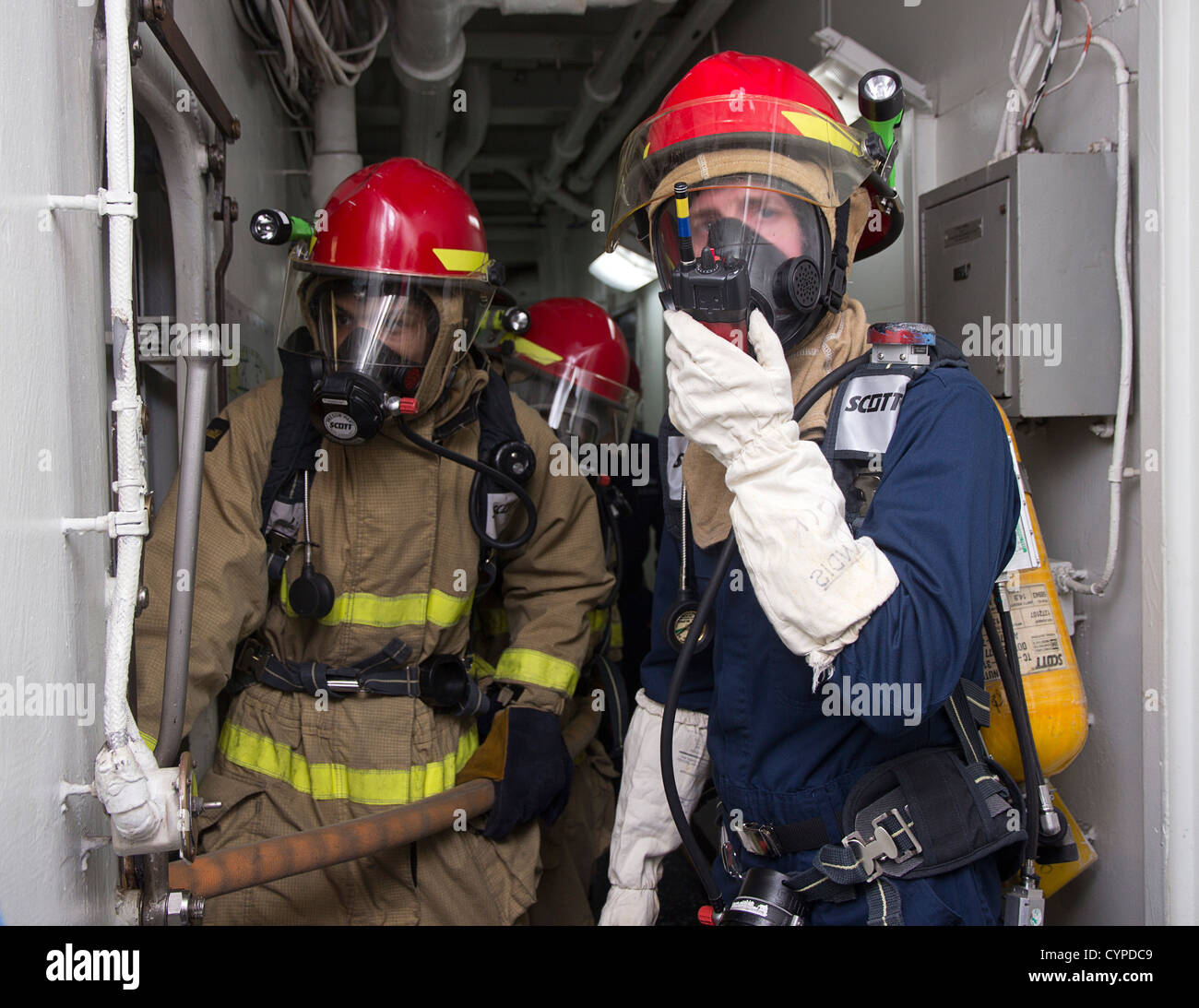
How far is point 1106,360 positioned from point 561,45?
3469 millimetres

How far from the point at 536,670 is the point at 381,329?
91 centimetres

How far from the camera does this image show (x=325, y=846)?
1.83m

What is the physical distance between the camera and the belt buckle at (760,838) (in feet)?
5.13

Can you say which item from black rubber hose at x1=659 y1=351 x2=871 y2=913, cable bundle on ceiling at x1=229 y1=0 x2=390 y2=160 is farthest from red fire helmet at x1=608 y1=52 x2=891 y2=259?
cable bundle on ceiling at x1=229 y1=0 x2=390 y2=160

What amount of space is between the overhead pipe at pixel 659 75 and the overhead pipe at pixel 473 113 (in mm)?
628

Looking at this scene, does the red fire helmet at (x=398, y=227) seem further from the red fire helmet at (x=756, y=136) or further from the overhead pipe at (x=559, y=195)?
the overhead pipe at (x=559, y=195)

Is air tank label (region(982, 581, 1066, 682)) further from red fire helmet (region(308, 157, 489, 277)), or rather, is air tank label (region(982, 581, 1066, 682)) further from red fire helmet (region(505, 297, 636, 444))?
red fire helmet (region(505, 297, 636, 444))

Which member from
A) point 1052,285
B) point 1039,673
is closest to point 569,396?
point 1052,285

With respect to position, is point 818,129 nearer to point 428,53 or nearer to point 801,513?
point 801,513

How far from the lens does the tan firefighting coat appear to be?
7.04 ft

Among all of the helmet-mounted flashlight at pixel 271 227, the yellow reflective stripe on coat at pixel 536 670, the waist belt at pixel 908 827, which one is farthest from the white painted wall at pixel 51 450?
the yellow reflective stripe on coat at pixel 536 670

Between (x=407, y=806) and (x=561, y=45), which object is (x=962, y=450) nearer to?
(x=407, y=806)

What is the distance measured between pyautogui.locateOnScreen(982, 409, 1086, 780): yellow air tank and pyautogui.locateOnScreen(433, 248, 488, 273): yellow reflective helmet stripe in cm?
126
